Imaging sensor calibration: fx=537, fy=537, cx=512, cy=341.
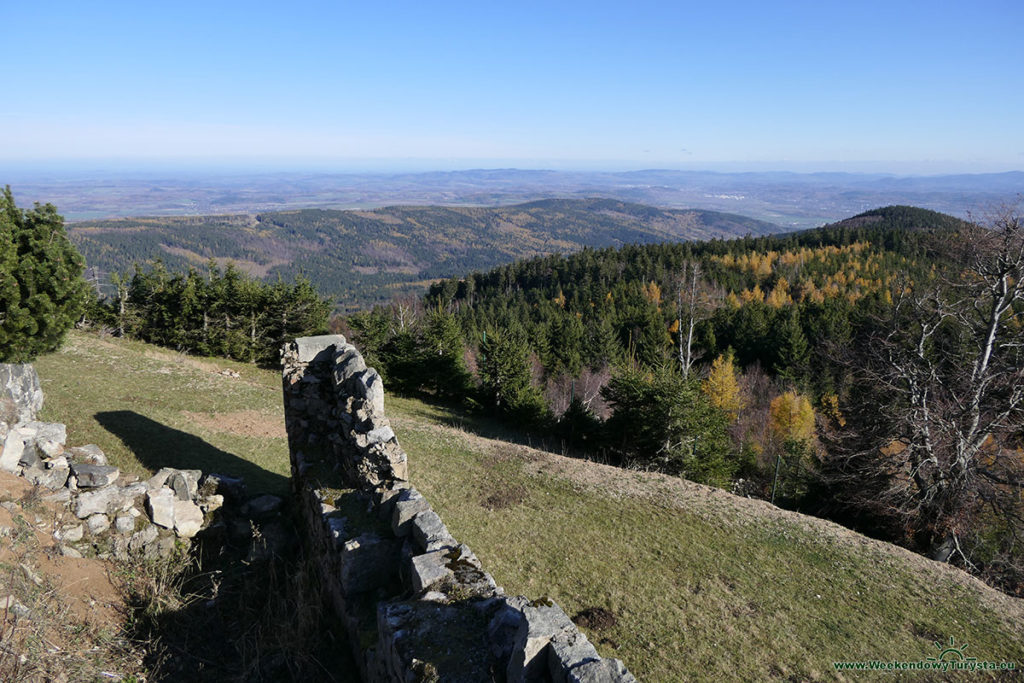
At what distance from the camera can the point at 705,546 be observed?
38.9 feet

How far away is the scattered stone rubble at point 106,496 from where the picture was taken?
8484 millimetres

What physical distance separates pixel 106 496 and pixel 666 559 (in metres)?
10.3

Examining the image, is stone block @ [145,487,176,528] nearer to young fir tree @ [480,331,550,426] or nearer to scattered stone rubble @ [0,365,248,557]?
scattered stone rubble @ [0,365,248,557]

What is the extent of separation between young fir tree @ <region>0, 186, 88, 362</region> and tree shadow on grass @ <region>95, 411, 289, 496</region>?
2663 millimetres

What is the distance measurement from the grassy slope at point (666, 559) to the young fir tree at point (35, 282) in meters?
2.11

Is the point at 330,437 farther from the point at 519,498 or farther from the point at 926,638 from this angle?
the point at 926,638

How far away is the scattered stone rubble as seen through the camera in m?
8.48

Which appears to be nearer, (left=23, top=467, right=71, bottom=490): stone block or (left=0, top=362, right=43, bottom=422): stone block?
(left=23, top=467, right=71, bottom=490): stone block

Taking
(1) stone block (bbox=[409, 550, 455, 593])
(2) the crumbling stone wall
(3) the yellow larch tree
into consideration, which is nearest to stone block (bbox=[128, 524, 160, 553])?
(2) the crumbling stone wall

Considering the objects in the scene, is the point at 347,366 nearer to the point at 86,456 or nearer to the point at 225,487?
the point at 225,487

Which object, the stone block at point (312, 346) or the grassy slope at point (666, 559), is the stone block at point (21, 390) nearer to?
the grassy slope at point (666, 559)

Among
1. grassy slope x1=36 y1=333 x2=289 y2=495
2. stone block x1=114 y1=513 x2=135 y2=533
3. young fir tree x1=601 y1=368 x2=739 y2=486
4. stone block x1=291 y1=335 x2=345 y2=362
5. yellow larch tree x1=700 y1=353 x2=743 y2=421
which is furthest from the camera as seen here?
yellow larch tree x1=700 y1=353 x2=743 y2=421

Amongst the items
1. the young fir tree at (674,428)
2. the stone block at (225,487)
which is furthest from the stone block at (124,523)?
the young fir tree at (674,428)

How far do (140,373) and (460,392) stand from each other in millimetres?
17908
